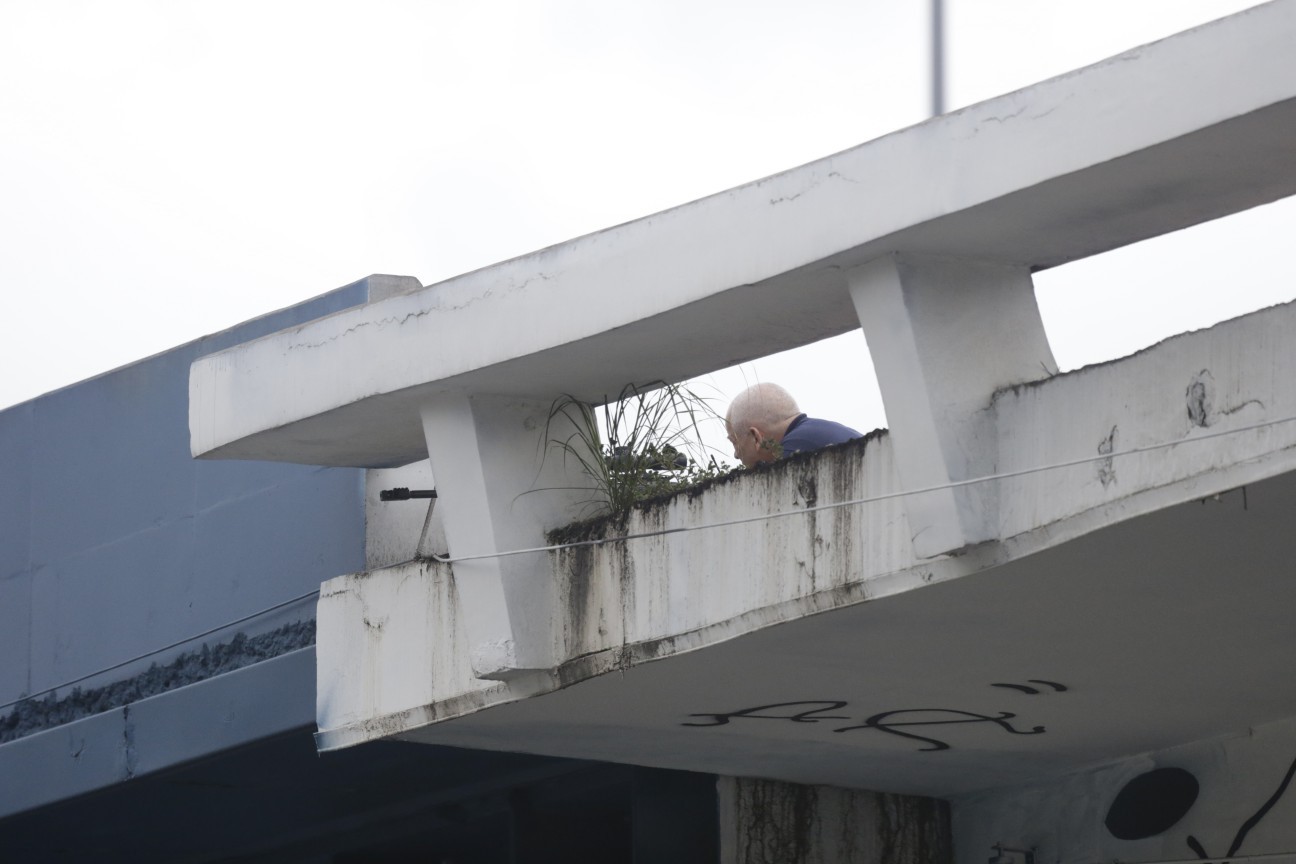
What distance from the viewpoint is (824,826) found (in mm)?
8359

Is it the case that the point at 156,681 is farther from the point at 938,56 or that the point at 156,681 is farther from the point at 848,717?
the point at 938,56

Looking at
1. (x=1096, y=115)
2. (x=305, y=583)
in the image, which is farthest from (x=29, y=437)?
(x=1096, y=115)

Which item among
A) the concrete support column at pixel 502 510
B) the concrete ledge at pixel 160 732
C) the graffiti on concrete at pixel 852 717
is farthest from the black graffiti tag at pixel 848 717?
the concrete ledge at pixel 160 732

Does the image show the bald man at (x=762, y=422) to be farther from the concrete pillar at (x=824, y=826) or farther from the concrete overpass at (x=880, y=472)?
the concrete pillar at (x=824, y=826)

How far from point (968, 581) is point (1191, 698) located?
2.02 meters

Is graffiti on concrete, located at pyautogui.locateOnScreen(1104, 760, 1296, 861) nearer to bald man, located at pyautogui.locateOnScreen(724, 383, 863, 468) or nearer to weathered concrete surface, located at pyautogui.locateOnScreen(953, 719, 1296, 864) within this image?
weathered concrete surface, located at pyautogui.locateOnScreen(953, 719, 1296, 864)

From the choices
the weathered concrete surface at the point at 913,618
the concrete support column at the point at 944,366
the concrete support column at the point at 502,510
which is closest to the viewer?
the weathered concrete surface at the point at 913,618

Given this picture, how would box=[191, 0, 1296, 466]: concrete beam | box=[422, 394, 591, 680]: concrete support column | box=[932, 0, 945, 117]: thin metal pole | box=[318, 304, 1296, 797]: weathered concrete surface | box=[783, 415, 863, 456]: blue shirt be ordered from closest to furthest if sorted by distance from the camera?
box=[191, 0, 1296, 466]: concrete beam
box=[318, 304, 1296, 797]: weathered concrete surface
box=[783, 415, 863, 456]: blue shirt
box=[422, 394, 591, 680]: concrete support column
box=[932, 0, 945, 117]: thin metal pole

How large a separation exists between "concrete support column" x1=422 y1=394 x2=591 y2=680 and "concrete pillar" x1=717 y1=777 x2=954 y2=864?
7.23 feet

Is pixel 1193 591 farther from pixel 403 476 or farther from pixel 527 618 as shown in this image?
pixel 403 476

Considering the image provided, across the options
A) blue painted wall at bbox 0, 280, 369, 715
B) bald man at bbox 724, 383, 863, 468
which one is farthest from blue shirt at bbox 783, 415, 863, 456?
blue painted wall at bbox 0, 280, 369, 715

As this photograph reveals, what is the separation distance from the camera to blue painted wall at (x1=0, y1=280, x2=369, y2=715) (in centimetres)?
884

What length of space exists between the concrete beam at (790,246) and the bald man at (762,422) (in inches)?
8.9

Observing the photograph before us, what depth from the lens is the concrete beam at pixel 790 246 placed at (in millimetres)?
4621
